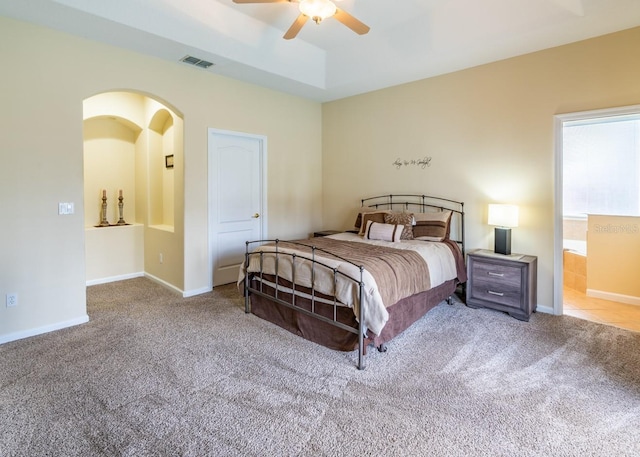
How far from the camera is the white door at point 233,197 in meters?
4.67

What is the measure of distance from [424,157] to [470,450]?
12.2 feet

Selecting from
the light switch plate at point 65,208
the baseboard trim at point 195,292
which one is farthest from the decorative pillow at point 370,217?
the light switch plate at point 65,208

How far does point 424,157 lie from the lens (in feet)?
15.6

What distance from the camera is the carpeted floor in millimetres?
1853

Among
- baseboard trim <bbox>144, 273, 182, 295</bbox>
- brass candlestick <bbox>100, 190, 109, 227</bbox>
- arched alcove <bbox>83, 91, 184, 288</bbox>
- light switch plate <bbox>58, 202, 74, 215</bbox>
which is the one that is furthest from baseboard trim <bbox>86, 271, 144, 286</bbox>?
light switch plate <bbox>58, 202, 74, 215</bbox>

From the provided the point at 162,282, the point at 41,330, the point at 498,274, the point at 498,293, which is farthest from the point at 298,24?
the point at 162,282

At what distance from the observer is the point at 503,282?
3738mm

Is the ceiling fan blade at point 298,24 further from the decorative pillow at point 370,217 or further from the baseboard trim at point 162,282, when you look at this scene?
the baseboard trim at point 162,282

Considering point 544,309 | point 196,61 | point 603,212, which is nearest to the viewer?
point 544,309

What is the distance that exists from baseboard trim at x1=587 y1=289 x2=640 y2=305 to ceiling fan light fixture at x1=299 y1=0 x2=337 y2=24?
15.0 ft

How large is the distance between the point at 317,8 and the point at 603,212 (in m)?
4.29

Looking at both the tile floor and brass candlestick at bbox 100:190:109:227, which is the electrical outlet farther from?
the tile floor

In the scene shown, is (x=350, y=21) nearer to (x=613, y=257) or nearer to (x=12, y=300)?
(x=12, y=300)

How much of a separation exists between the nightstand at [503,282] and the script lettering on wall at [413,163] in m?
1.42
